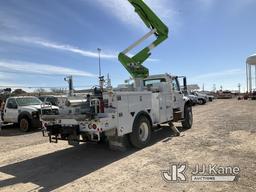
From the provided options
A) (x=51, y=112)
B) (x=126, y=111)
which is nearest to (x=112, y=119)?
(x=126, y=111)

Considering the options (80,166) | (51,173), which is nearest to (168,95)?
(80,166)

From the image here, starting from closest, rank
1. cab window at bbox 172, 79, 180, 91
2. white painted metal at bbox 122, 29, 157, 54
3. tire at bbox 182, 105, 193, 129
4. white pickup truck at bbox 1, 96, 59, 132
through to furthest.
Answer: cab window at bbox 172, 79, 180, 91
white painted metal at bbox 122, 29, 157, 54
tire at bbox 182, 105, 193, 129
white pickup truck at bbox 1, 96, 59, 132

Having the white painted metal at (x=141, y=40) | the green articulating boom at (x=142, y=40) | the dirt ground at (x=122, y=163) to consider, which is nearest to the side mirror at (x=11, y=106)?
the dirt ground at (x=122, y=163)

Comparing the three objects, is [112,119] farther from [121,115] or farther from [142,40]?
[142,40]

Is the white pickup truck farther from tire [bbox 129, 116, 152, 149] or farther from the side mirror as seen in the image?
tire [bbox 129, 116, 152, 149]

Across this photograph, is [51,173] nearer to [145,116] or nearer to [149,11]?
[145,116]

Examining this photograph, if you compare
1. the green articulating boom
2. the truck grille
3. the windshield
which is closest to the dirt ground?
the truck grille

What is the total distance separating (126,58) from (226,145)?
566 cm

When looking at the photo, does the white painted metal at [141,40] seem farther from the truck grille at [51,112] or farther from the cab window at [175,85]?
the truck grille at [51,112]

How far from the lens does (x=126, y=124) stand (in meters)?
8.56

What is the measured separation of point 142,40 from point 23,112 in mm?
7158

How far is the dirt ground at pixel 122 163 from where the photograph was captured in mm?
5828

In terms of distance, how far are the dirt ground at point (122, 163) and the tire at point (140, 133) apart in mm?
278

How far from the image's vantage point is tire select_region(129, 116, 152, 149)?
8.95 metres
